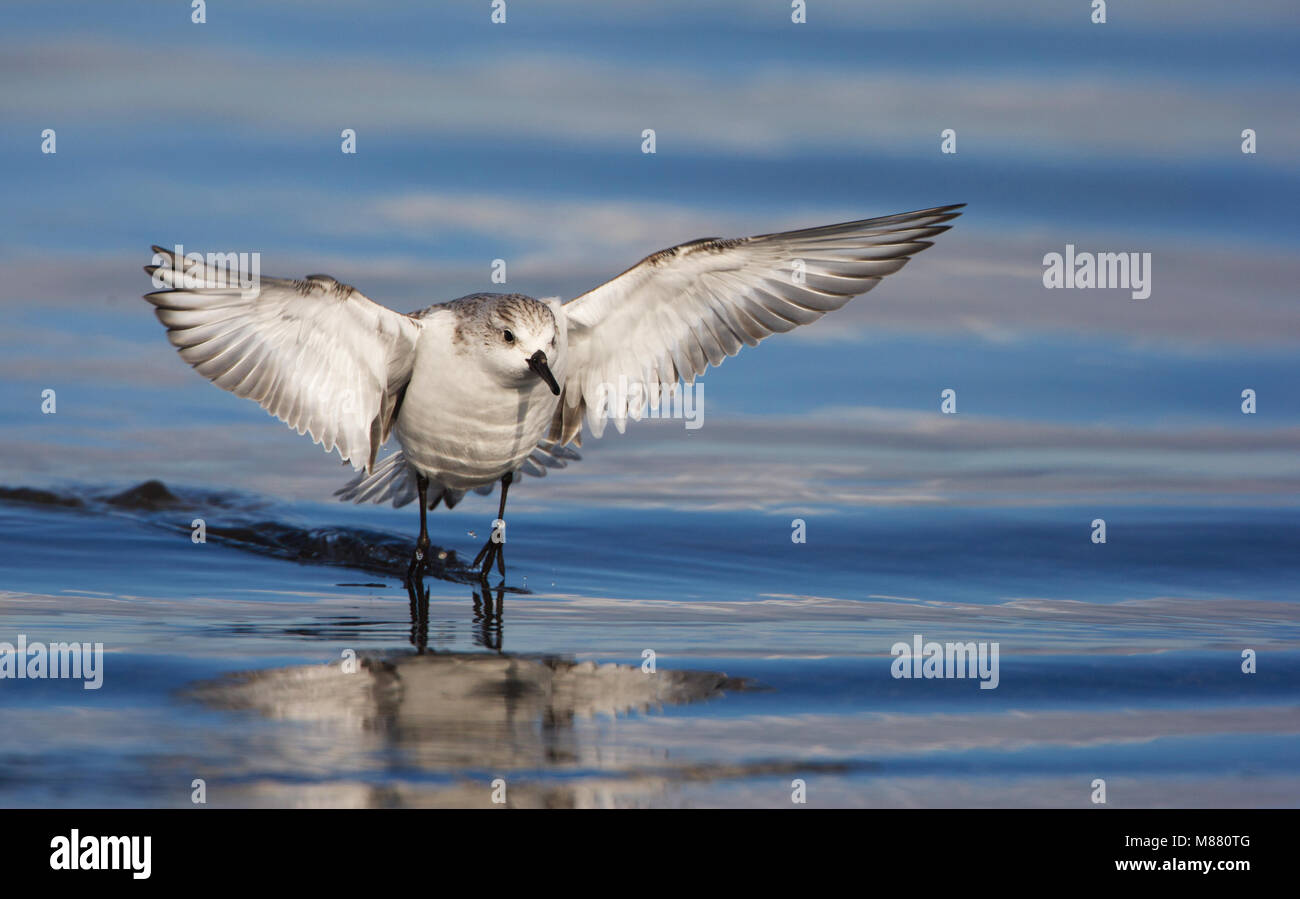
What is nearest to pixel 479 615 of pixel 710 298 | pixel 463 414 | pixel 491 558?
pixel 463 414

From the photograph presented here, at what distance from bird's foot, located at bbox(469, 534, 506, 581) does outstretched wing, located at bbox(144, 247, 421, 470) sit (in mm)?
912

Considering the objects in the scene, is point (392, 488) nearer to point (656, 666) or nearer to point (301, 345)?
point (301, 345)

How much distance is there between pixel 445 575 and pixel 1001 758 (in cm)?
429

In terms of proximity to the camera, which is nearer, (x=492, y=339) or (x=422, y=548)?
(x=492, y=339)

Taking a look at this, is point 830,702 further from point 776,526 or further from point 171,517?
point 171,517

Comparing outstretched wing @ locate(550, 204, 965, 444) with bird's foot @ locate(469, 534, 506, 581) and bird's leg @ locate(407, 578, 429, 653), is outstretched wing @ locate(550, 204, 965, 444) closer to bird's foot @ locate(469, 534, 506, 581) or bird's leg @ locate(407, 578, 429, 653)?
bird's foot @ locate(469, 534, 506, 581)

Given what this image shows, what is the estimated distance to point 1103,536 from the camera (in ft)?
32.3

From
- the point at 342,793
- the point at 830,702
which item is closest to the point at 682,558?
the point at 830,702

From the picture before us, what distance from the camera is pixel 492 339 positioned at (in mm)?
7371

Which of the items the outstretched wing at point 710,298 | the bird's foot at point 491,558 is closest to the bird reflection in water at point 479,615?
the bird's foot at point 491,558

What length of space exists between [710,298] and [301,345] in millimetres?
2213

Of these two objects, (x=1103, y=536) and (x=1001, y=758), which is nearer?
(x=1001, y=758)

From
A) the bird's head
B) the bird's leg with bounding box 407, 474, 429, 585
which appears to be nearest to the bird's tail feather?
the bird's leg with bounding box 407, 474, 429, 585

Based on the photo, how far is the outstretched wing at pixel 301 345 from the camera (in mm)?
6931
